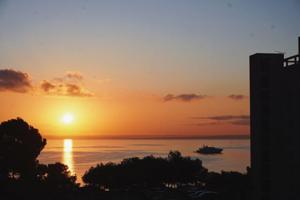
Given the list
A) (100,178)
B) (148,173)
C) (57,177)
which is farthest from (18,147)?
(100,178)

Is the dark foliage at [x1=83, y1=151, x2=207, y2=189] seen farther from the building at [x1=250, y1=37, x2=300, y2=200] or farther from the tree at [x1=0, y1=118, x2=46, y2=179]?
the building at [x1=250, y1=37, x2=300, y2=200]

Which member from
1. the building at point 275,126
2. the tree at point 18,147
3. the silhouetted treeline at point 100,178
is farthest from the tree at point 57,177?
the building at point 275,126

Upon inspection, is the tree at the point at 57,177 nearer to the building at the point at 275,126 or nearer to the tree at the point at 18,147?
the tree at the point at 18,147

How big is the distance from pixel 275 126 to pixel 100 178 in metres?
26.2

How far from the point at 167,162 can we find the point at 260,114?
22.3m

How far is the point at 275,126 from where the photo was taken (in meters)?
20.7

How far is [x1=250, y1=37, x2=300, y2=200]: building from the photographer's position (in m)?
18.6

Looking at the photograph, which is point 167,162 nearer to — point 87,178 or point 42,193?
point 87,178

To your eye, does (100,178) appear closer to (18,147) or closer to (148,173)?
(148,173)

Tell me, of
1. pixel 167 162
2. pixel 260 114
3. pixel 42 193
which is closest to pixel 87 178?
pixel 167 162

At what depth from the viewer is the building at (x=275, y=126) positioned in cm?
1859

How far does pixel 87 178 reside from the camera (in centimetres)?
4594

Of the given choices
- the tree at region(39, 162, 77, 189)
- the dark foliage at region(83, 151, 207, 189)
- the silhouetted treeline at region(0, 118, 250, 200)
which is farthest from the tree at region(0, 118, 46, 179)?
the dark foliage at region(83, 151, 207, 189)

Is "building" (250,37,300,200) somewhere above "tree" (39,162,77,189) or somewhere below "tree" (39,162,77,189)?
above
